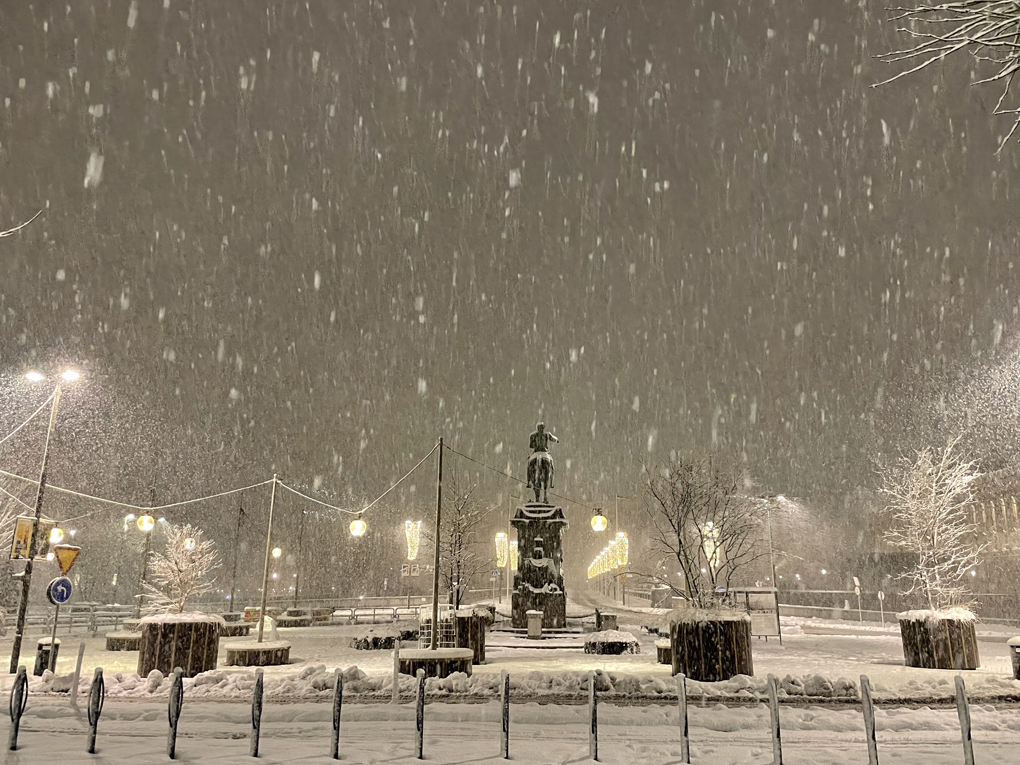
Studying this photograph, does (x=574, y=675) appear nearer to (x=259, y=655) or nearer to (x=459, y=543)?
(x=259, y=655)

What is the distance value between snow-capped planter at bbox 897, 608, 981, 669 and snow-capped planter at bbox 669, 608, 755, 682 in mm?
6307

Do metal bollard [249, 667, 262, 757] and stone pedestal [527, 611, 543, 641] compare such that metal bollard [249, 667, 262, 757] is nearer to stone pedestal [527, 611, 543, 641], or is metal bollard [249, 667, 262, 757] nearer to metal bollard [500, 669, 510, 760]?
metal bollard [500, 669, 510, 760]

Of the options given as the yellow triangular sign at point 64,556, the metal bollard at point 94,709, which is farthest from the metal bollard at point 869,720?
the yellow triangular sign at point 64,556

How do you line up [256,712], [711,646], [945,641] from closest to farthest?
[256,712] → [711,646] → [945,641]

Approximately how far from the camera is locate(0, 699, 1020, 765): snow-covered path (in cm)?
943

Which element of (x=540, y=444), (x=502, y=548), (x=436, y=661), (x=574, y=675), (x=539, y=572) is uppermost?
(x=540, y=444)

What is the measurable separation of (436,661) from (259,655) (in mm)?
7073

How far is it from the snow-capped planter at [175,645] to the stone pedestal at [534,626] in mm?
14148

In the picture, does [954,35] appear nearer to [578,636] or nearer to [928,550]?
[928,550]

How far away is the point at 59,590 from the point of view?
17.3 metres

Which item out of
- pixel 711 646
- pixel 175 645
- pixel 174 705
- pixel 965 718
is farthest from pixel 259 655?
pixel 965 718


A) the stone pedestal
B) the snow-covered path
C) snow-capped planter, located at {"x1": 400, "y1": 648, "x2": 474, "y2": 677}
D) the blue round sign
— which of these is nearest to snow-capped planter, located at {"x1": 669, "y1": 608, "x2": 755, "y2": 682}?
the snow-covered path

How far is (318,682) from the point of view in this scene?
50.9 feet

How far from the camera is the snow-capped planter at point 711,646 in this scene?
16062mm
